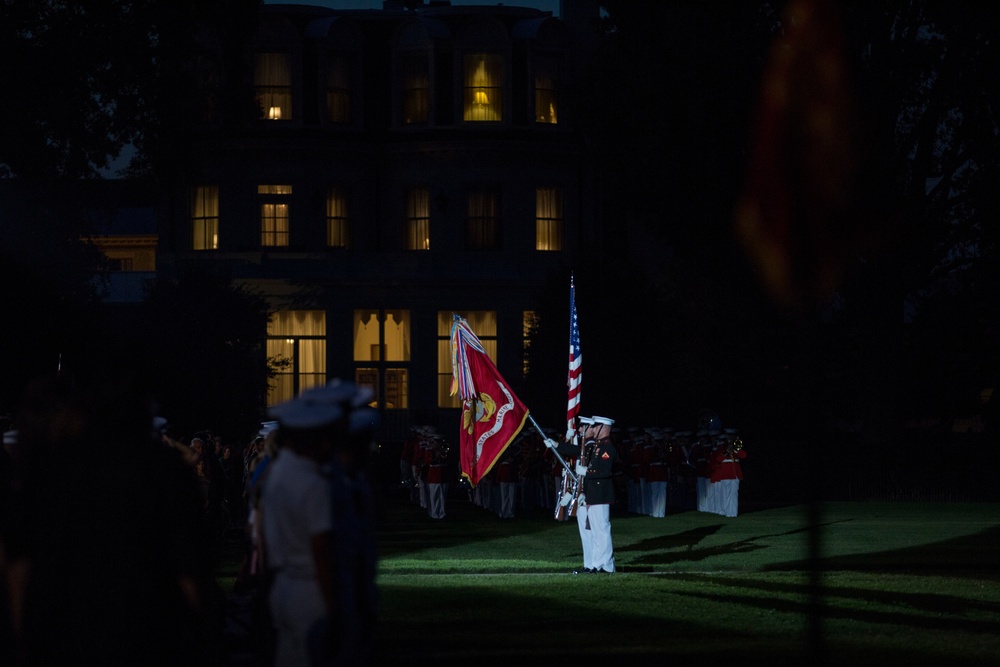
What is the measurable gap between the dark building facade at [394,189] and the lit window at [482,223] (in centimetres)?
5

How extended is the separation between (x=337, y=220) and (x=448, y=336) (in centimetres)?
511

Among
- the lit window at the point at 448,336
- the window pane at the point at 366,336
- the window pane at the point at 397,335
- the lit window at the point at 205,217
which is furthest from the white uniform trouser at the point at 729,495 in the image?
the lit window at the point at 205,217

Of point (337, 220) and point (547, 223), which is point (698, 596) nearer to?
point (547, 223)

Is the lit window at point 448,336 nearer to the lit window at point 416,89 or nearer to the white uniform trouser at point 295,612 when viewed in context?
the lit window at point 416,89

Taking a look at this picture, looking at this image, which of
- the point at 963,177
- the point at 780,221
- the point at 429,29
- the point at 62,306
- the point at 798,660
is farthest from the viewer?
the point at 429,29

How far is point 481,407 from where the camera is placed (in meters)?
26.4

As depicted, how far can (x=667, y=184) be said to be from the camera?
41.6 meters

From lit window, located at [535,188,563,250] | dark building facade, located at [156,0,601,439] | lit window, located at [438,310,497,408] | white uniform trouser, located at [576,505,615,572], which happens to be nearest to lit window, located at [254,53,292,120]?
dark building facade, located at [156,0,601,439]

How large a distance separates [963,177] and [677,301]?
25.4 feet

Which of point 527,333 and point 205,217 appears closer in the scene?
point 527,333

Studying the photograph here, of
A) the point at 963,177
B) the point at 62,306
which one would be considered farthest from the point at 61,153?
the point at 963,177

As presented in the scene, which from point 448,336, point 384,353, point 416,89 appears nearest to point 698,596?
point 448,336

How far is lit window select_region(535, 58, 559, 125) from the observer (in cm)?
5353

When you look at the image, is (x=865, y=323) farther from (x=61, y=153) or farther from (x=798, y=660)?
(x=798, y=660)
